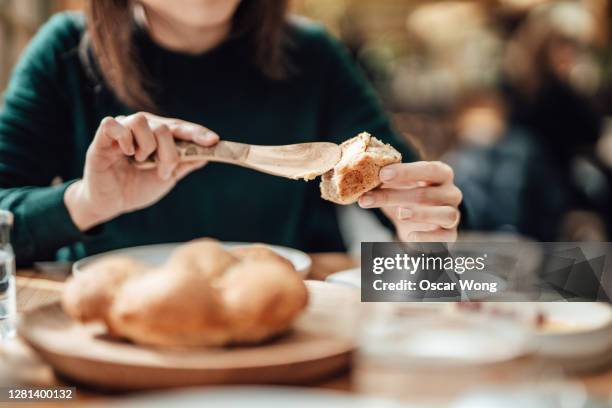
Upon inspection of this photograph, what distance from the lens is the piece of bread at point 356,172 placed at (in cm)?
35

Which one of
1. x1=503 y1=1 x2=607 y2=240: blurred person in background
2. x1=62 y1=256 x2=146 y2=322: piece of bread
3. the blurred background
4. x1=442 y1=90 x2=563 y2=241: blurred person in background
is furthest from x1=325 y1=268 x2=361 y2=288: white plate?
x1=503 y1=1 x2=607 y2=240: blurred person in background

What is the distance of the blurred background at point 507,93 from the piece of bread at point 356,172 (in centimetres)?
55

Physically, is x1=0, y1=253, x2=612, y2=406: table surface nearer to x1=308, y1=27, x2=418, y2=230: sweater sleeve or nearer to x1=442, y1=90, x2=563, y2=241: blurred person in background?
x1=308, y1=27, x2=418, y2=230: sweater sleeve

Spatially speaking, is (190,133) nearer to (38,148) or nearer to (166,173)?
(166,173)

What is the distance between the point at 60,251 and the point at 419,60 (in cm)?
122

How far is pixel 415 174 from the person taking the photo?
0.38m

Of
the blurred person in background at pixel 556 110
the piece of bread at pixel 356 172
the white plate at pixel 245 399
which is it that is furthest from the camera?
the blurred person in background at pixel 556 110

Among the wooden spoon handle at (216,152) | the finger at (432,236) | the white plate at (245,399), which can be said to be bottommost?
the white plate at (245,399)

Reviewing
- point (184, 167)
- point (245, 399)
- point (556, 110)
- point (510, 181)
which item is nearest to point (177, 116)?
point (184, 167)

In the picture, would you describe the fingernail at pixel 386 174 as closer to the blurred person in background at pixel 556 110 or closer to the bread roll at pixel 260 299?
the bread roll at pixel 260 299

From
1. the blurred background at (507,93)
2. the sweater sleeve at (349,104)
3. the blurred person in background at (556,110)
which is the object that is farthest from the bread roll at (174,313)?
the blurred person in background at (556,110)

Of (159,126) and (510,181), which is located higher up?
(159,126)

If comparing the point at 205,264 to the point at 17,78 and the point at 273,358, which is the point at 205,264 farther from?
the point at 17,78

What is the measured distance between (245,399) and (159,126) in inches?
8.1
